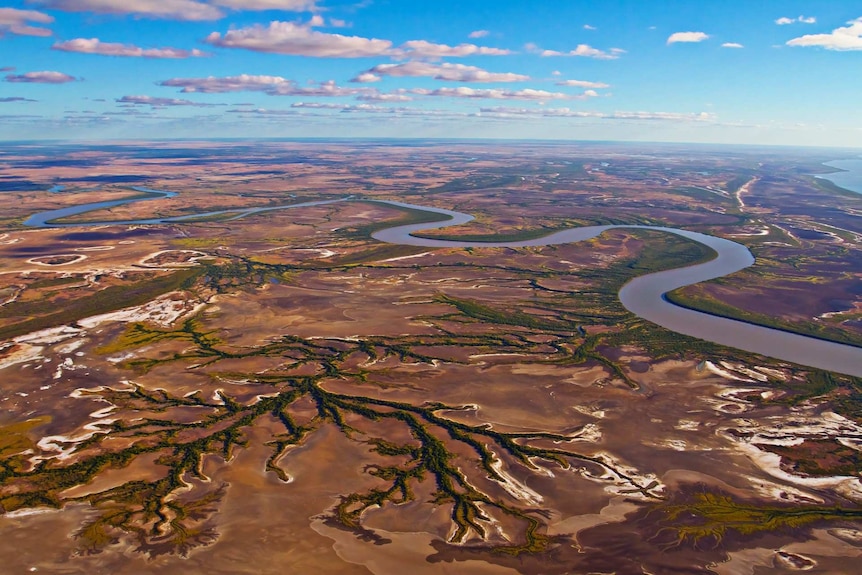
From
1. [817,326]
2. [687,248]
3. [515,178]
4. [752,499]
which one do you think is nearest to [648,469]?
[752,499]

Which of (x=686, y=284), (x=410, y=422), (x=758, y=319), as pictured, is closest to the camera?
(x=410, y=422)

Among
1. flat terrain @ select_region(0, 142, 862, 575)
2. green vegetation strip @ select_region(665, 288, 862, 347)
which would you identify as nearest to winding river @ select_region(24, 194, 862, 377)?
green vegetation strip @ select_region(665, 288, 862, 347)

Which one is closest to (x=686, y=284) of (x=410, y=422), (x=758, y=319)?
(x=758, y=319)

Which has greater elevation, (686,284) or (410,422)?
(686,284)

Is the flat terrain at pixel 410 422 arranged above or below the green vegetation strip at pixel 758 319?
below

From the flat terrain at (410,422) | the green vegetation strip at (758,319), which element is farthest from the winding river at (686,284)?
the flat terrain at (410,422)

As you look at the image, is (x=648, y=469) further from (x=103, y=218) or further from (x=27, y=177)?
(x=27, y=177)

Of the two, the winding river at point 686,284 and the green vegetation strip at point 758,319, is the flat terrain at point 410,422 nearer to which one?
the green vegetation strip at point 758,319

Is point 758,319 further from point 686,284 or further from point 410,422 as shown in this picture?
point 410,422
